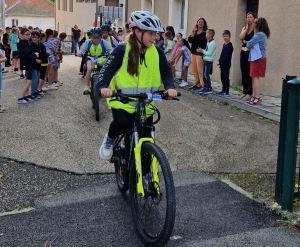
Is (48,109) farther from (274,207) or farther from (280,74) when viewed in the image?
(274,207)

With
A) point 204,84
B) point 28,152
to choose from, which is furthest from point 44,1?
point 28,152

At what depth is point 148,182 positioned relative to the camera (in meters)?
4.20

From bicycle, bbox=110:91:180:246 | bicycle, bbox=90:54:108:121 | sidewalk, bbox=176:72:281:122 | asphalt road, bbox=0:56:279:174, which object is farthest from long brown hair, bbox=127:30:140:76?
sidewalk, bbox=176:72:281:122

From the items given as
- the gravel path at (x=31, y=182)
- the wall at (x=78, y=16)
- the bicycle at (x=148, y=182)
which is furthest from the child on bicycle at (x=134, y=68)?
the wall at (x=78, y=16)

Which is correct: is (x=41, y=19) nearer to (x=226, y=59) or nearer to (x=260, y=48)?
(x=226, y=59)

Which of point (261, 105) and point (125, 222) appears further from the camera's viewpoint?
point (261, 105)

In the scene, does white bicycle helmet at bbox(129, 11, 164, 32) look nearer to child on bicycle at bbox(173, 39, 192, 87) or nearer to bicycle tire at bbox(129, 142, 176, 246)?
bicycle tire at bbox(129, 142, 176, 246)

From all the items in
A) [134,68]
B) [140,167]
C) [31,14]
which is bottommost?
[140,167]

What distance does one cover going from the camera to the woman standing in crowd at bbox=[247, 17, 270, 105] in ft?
33.8

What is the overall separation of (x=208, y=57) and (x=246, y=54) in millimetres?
1465

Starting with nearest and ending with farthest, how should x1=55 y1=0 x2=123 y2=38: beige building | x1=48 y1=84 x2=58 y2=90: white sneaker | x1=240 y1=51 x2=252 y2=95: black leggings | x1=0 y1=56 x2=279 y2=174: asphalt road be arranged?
x1=0 y1=56 x2=279 y2=174: asphalt road
x1=240 y1=51 x2=252 y2=95: black leggings
x1=48 y1=84 x2=58 y2=90: white sneaker
x1=55 y1=0 x2=123 y2=38: beige building

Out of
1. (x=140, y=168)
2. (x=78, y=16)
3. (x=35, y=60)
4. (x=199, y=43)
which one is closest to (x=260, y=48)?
(x=199, y=43)

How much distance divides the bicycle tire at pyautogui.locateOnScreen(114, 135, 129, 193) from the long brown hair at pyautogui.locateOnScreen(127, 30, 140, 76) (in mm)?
806

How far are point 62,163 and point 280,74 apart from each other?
6954mm
